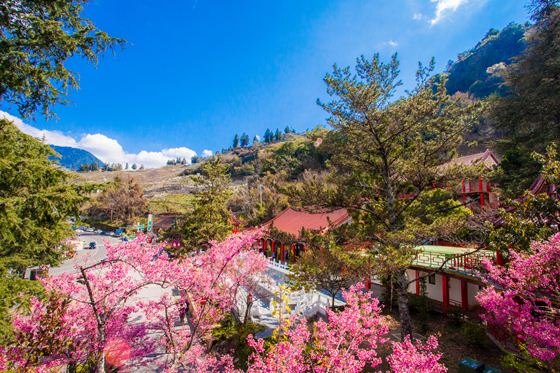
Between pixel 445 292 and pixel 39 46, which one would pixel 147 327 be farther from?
pixel 445 292

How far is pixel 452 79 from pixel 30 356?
127240mm

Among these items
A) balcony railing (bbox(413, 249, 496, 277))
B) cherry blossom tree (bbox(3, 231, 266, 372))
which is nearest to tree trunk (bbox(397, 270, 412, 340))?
balcony railing (bbox(413, 249, 496, 277))

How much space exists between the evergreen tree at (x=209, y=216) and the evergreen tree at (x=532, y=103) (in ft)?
56.1

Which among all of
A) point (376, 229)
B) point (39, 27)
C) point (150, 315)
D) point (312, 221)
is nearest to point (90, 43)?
point (39, 27)

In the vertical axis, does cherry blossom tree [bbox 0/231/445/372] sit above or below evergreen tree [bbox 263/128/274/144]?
below

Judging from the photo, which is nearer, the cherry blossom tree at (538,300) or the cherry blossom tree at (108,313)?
the cherry blossom tree at (538,300)

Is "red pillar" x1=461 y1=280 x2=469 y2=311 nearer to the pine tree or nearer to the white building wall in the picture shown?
the white building wall

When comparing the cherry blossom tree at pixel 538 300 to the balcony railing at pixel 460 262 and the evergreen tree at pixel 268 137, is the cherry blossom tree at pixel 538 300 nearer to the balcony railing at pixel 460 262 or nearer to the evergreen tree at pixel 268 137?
the balcony railing at pixel 460 262

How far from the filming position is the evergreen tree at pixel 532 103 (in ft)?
46.7

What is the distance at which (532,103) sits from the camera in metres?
15.6

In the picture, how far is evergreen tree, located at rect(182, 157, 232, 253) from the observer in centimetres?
1844

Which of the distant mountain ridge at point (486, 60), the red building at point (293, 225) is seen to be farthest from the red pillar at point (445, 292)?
the distant mountain ridge at point (486, 60)

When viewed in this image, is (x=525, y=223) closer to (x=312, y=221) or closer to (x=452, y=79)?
(x=312, y=221)

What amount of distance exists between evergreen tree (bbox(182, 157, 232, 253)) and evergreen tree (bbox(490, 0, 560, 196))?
17.1 meters
